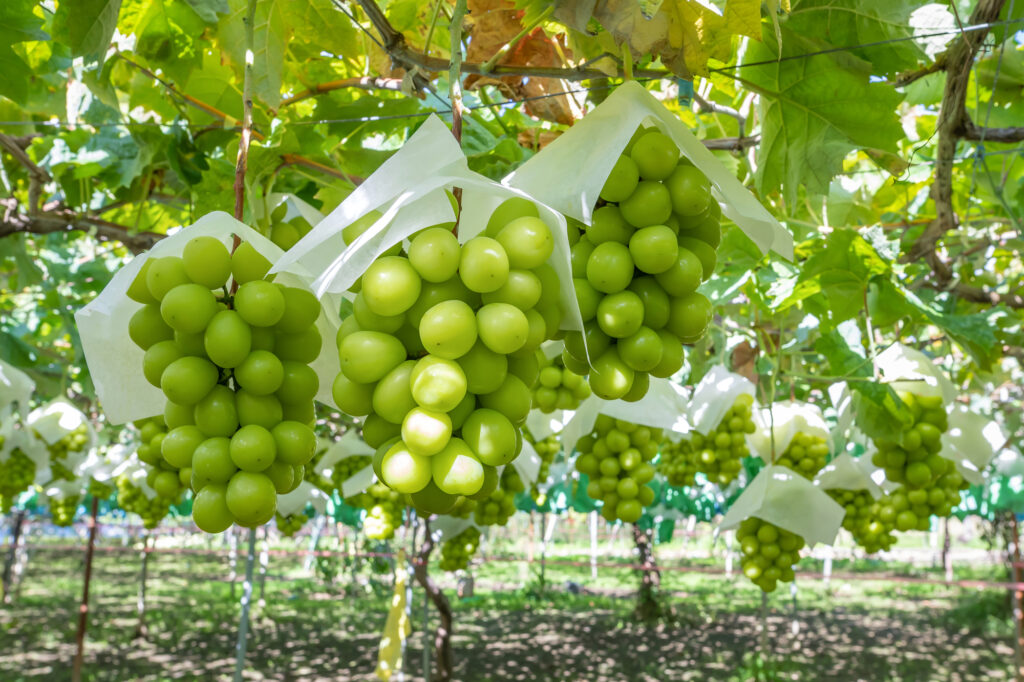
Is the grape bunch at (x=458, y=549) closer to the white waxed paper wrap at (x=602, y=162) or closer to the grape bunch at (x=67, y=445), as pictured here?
the grape bunch at (x=67, y=445)

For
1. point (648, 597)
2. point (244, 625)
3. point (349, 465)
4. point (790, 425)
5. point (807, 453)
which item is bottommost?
point (648, 597)

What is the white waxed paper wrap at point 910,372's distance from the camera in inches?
78.2

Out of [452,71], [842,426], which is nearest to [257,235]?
[452,71]

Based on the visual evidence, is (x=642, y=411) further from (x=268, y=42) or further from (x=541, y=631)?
(x=541, y=631)

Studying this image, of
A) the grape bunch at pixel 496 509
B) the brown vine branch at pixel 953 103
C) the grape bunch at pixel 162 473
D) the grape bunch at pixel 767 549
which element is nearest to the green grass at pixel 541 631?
the grape bunch at pixel 496 509

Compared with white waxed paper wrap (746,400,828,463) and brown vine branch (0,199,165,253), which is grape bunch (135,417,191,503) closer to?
brown vine branch (0,199,165,253)

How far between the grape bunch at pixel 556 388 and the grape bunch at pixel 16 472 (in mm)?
3463

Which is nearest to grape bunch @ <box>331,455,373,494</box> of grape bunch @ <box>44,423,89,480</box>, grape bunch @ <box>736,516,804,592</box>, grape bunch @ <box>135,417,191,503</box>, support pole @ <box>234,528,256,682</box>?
support pole @ <box>234,528,256,682</box>

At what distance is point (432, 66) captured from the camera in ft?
3.68

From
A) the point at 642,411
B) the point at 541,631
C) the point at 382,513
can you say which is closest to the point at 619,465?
the point at 642,411

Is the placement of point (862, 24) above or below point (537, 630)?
above

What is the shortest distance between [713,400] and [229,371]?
2495mm

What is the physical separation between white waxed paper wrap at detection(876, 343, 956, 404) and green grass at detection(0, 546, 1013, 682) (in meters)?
6.17

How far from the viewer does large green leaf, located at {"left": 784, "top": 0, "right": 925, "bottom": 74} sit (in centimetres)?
101
